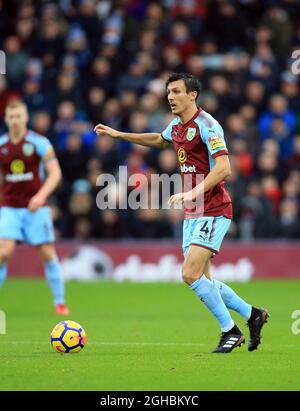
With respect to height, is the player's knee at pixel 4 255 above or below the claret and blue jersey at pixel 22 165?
below

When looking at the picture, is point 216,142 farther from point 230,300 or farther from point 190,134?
point 230,300

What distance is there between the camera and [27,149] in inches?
521

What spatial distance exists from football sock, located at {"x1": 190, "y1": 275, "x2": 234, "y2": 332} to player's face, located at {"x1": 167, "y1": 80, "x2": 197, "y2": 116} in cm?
155

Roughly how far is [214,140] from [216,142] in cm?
3

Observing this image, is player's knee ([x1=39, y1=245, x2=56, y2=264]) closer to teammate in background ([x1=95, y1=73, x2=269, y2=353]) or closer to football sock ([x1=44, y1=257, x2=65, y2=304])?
football sock ([x1=44, y1=257, x2=65, y2=304])

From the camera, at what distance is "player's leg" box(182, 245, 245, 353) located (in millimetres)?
9242

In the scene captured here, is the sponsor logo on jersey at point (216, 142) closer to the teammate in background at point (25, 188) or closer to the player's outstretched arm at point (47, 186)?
the player's outstretched arm at point (47, 186)

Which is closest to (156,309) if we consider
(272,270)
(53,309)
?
(53,309)

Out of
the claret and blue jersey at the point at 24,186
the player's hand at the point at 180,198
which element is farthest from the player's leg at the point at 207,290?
the claret and blue jersey at the point at 24,186

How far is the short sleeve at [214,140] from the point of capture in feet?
30.3

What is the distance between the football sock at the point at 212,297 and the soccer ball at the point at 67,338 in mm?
1135

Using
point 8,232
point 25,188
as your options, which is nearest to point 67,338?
point 8,232

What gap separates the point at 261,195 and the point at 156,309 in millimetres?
5479
